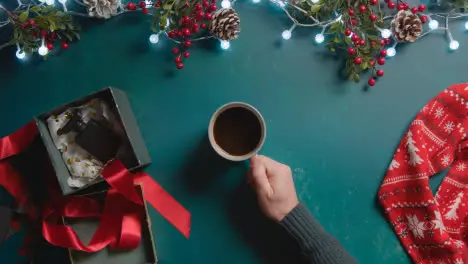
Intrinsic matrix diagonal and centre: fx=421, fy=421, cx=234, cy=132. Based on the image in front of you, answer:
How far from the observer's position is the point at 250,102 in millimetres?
870

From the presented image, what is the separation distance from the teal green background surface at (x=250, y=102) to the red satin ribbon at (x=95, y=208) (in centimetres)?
7

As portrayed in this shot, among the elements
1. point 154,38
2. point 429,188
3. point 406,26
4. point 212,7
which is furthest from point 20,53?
point 429,188

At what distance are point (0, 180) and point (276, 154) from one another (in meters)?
0.53

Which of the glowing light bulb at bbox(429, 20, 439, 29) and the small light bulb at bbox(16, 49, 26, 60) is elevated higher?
the small light bulb at bbox(16, 49, 26, 60)

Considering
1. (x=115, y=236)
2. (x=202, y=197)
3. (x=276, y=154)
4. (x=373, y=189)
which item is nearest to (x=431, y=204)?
(x=373, y=189)

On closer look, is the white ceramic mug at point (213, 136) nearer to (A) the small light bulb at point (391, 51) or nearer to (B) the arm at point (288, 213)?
(B) the arm at point (288, 213)

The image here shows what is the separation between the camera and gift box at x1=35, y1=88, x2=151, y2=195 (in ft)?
2.40

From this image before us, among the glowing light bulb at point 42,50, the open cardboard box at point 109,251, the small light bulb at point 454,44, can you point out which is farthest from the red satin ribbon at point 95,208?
the small light bulb at point 454,44

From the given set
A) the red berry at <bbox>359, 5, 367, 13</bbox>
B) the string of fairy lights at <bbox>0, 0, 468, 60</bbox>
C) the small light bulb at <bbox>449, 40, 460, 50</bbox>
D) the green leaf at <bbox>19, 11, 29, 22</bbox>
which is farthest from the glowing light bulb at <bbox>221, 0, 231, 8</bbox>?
the small light bulb at <bbox>449, 40, 460, 50</bbox>

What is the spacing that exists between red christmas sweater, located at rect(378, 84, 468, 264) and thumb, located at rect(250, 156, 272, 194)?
26cm

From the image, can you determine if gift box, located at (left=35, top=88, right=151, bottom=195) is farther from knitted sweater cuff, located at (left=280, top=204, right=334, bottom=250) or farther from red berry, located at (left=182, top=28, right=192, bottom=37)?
knitted sweater cuff, located at (left=280, top=204, right=334, bottom=250)

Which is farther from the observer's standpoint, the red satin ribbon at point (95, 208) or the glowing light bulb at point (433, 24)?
the glowing light bulb at point (433, 24)

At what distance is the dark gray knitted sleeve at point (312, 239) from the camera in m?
0.77

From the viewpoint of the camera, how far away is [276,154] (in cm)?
87
